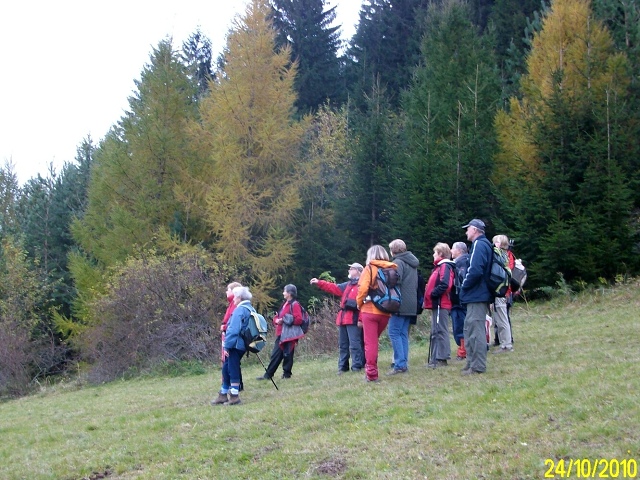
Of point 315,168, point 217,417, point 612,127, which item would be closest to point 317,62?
point 315,168

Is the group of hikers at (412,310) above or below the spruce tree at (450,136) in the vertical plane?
below

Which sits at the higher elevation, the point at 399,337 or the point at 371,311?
the point at 371,311

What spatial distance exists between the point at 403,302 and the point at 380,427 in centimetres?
296

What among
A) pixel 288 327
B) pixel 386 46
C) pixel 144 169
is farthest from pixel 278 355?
pixel 386 46

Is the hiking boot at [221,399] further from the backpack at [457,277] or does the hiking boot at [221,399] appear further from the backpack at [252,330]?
the backpack at [457,277]

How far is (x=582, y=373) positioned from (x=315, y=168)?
20265 millimetres

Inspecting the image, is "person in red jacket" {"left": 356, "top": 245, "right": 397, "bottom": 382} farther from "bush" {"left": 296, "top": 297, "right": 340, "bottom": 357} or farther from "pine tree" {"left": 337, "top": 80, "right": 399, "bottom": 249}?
"pine tree" {"left": 337, "top": 80, "right": 399, "bottom": 249}

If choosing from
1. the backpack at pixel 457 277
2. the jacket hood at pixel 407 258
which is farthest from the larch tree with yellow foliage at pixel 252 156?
the jacket hood at pixel 407 258

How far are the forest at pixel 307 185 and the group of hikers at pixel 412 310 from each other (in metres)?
9.13

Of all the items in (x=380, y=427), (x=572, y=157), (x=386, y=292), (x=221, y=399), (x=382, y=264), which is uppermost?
(x=572, y=157)

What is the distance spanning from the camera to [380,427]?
7.35 m

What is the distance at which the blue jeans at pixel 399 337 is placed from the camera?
399 inches

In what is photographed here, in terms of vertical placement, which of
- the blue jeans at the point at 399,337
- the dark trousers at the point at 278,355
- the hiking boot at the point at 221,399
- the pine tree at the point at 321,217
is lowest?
the hiking boot at the point at 221,399

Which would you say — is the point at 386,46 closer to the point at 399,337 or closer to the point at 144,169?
the point at 144,169
